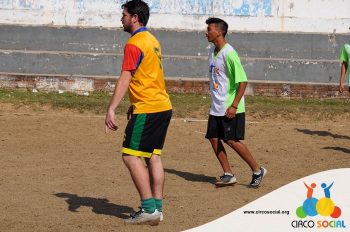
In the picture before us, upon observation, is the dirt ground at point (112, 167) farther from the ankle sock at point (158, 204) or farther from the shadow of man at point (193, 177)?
the ankle sock at point (158, 204)

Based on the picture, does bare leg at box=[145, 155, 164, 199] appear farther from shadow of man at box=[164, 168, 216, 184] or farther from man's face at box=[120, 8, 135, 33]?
shadow of man at box=[164, 168, 216, 184]

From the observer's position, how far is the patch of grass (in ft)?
54.2

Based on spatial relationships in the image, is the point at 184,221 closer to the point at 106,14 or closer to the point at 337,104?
the point at 337,104

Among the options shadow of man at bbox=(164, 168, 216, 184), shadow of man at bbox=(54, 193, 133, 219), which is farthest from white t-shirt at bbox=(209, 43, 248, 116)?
shadow of man at bbox=(54, 193, 133, 219)

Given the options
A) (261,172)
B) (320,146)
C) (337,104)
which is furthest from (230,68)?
(337,104)

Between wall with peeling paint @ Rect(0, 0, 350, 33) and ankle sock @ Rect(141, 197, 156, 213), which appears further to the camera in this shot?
wall with peeling paint @ Rect(0, 0, 350, 33)

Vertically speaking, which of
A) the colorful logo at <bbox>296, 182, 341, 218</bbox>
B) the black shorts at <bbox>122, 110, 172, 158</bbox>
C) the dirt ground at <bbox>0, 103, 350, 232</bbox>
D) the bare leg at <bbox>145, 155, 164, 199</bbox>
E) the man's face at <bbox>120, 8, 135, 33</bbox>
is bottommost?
the dirt ground at <bbox>0, 103, 350, 232</bbox>

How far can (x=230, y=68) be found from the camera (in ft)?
32.8

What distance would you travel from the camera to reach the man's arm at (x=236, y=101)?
9.86 metres

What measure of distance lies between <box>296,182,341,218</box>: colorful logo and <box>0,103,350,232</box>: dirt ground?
10.4 feet

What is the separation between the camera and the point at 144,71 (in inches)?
311

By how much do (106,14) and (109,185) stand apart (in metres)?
16.6

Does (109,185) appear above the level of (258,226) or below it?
below

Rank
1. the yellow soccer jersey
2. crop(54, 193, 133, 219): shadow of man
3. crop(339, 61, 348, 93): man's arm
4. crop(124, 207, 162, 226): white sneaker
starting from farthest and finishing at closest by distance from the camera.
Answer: crop(339, 61, 348, 93): man's arm, crop(54, 193, 133, 219): shadow of man, crop(124, 207, 162, 226): white sneaker, the yellow soccer jersey
